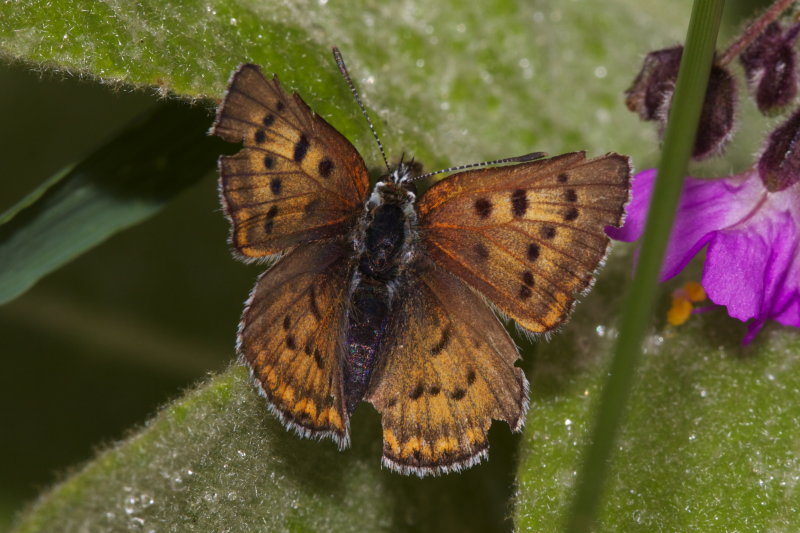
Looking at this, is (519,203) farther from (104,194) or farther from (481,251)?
(104,194)

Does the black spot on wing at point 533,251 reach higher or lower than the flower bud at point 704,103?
lower

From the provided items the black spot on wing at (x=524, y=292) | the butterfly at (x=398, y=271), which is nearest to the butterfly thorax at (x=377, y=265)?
the butterfly at (x=398, y=271)

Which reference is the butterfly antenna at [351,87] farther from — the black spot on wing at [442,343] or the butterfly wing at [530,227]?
the black spot on wing at [442,343]

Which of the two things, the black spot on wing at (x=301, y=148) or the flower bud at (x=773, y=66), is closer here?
the black spot on wing at (x=301, y=148)

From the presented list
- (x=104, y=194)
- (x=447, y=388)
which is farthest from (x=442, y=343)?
(x=104, y=194)

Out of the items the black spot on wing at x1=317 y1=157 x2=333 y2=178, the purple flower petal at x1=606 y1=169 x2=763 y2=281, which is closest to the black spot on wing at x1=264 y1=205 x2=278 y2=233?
the black spot on wing at x1=317 y1=157 x2=333 y2=178

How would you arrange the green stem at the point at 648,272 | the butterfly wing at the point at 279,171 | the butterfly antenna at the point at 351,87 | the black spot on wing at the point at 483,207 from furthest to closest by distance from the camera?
the butterfly antenna at the point at 351,87, the black spot on wing at the point at 483,207, the butterfly wing at the point at 279,171, the green stem at the point at 648,272

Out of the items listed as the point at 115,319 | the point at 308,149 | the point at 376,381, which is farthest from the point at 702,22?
the point at 115,319
